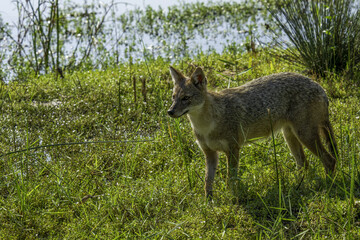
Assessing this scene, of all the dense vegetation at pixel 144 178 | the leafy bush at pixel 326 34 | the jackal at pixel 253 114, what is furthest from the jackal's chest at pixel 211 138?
the leafy bush at pixel 326 34

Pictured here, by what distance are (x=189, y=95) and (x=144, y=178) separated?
3.58 ft

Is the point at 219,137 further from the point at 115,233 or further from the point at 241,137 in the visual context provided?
the point at 115,233

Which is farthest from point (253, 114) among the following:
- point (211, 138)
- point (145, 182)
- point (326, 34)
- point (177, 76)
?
point (326, 34)

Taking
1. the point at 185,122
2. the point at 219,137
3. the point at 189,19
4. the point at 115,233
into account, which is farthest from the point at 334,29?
the point at 189,19

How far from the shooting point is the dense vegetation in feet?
13.9

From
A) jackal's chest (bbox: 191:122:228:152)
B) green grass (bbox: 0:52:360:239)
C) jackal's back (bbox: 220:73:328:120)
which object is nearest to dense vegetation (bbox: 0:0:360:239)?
green grass (bbox: 0:52:360:239)

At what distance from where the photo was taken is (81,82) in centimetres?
827

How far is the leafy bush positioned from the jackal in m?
2.48

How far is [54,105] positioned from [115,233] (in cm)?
359

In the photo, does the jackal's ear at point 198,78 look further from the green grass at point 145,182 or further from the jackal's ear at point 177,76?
the green grass at point 145,182

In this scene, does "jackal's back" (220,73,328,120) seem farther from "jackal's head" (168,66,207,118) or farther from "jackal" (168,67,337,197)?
"jackal's head" (168,66,207,118)

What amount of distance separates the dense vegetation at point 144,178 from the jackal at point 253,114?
0.17 m

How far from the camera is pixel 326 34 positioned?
767cm

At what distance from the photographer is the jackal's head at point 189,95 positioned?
5.13 metres
